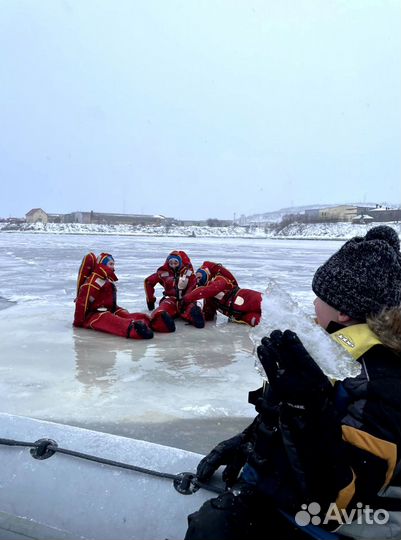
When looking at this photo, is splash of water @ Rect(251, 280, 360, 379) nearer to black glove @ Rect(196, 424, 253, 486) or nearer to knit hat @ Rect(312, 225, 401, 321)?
knit hat @ Rect(312, 225, 401, 321)

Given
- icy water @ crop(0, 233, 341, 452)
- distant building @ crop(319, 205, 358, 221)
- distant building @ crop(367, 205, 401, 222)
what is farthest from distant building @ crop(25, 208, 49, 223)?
icy water @ crop(0, 233, 341, 452)

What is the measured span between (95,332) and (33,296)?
2668 millimetres

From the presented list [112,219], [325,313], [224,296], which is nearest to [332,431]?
[325,313]

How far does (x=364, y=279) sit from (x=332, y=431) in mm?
457

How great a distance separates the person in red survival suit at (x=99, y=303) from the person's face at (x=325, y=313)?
3425mm

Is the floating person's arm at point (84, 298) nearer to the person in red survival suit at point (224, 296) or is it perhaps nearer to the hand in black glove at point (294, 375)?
the person in red survival suit at point (224, 296)

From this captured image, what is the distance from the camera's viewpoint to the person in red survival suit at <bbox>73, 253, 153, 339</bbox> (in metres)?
4.87

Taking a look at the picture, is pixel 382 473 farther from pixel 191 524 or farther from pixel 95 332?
pixel 95 332

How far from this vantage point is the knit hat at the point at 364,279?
1.35 m

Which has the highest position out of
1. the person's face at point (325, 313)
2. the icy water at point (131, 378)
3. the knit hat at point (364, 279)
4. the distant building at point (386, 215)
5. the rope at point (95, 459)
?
the distant building at point (386, 215)

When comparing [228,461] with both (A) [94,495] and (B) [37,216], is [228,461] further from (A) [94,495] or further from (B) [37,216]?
(B) [37,216]

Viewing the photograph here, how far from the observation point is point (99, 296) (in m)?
5.18

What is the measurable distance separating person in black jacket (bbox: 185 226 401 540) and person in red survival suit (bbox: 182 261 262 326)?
402 centimetres

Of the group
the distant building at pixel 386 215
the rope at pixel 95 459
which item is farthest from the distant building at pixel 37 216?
the rope at pixel 95 459
